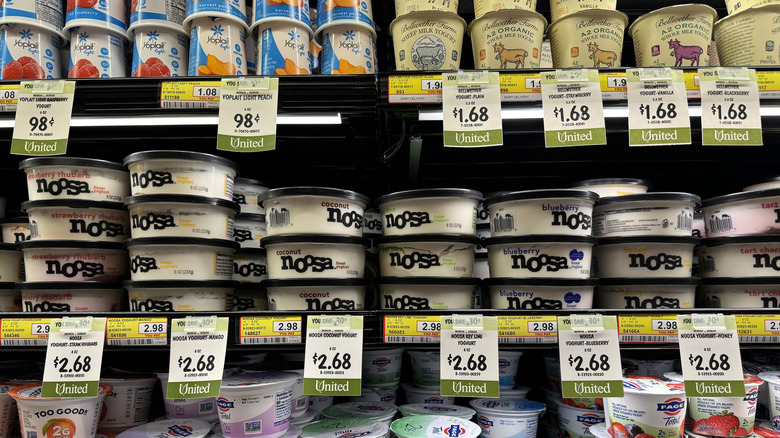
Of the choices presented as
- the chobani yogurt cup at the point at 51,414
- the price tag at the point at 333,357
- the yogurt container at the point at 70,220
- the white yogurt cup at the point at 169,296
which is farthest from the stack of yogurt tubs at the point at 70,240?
the price tag at the point at 333,357

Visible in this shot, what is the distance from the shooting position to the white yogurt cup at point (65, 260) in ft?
3.59

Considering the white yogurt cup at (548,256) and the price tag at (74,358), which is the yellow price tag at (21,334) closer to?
the price tag at (74,358)

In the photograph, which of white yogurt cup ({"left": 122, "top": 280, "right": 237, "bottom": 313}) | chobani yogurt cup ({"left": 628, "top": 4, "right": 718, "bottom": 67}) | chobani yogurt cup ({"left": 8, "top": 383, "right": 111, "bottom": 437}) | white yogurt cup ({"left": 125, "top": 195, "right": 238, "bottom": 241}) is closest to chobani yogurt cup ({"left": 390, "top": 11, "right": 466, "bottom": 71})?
chobani yogurt cup ({"left": 628, "top": 4, "right": 718, "bottom": 67})

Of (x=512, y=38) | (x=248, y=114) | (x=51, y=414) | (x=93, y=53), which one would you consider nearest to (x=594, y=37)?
(x=512, y=38)

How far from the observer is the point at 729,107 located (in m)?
1.04

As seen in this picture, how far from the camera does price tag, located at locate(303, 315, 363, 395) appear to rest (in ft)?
3.20

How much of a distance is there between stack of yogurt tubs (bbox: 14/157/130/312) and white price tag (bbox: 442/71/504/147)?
2.93 feet

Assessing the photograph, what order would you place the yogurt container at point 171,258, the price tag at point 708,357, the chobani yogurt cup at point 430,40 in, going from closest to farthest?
the price tag at point 708,357 → the yogurt container at point 171,258 → the chobani yogurt cup at point 430,40

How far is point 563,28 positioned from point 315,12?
0.80 m

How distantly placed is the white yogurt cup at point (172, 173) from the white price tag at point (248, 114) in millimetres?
117

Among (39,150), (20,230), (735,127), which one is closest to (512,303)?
(735,127)

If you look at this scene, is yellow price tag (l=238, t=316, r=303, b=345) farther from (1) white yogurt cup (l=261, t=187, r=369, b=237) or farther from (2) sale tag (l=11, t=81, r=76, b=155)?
(2) sale tag (l=11, t=81, r=76, b=155)

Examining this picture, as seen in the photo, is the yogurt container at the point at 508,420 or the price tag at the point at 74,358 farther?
the yogurt container at the point at 508,420

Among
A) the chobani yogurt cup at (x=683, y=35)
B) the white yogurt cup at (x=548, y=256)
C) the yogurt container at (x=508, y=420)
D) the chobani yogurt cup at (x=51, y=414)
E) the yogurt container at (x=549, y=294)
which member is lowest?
the yogurt container at (x=508, y=420)
